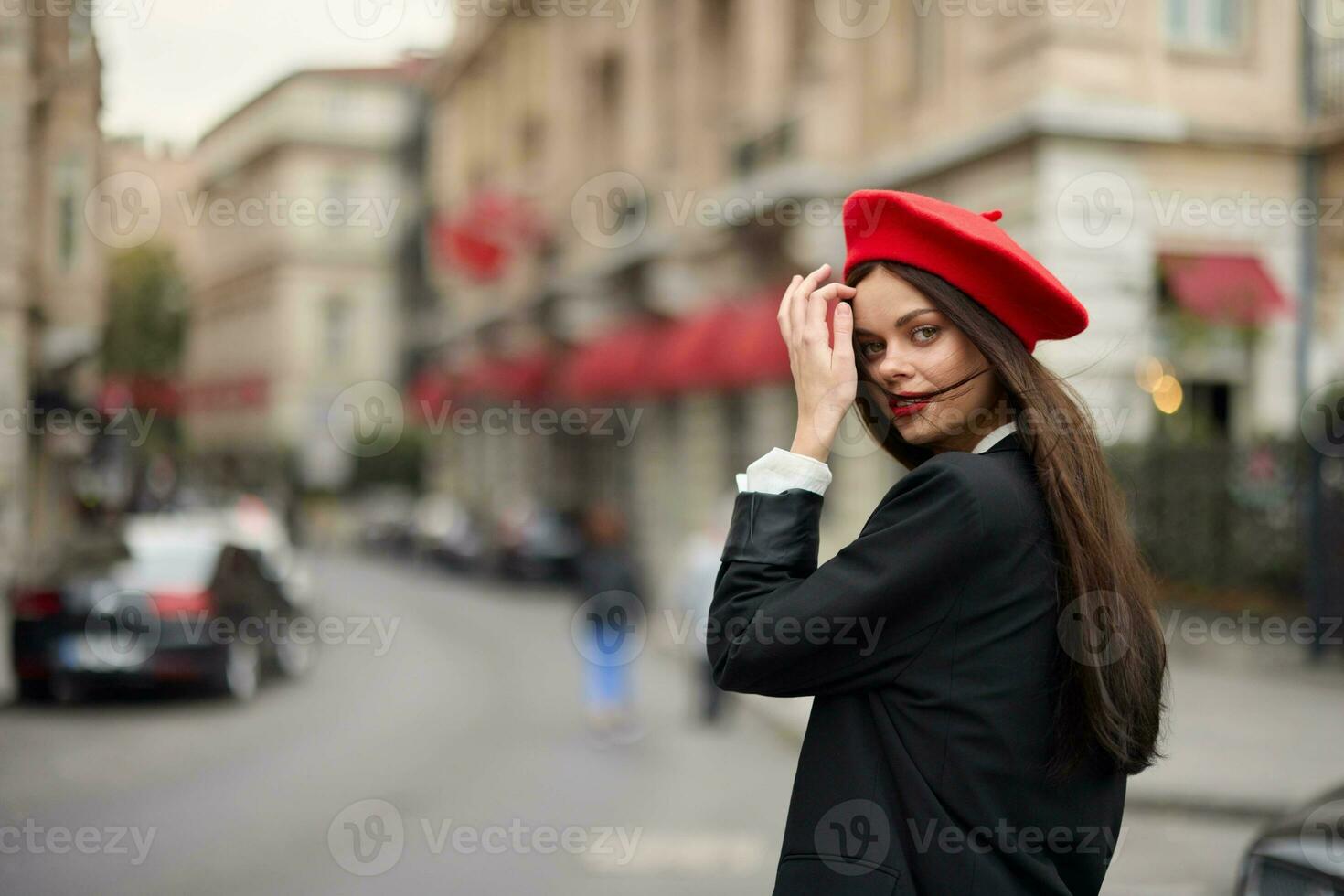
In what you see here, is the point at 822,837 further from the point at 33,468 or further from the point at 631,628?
the point at 33,468

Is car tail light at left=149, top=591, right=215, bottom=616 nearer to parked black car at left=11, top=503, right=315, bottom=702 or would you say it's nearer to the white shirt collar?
parked black car at left=11, top=503, right=315, bottom=702

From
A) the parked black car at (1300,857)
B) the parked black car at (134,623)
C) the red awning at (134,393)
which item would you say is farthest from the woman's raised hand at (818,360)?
the red awning at (134,393)

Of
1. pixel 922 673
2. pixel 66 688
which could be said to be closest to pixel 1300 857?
pixel 922 673

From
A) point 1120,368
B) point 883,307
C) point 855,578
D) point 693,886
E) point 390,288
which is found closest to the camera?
point 855,578

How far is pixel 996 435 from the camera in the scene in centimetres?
206

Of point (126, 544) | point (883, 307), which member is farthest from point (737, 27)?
point (883, 307)

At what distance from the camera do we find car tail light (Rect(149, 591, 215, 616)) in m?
11.9

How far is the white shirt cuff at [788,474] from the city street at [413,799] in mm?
4913

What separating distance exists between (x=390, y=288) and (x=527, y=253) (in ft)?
87.7

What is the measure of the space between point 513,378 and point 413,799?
24.7 meters

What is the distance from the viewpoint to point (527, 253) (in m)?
35.8

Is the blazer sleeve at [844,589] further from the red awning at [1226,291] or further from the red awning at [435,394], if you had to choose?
the red awning at [435,394]

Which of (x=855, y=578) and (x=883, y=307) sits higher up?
(x=883, y=307)

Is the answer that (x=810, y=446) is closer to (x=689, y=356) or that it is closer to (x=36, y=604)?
(x=36, y=604)
